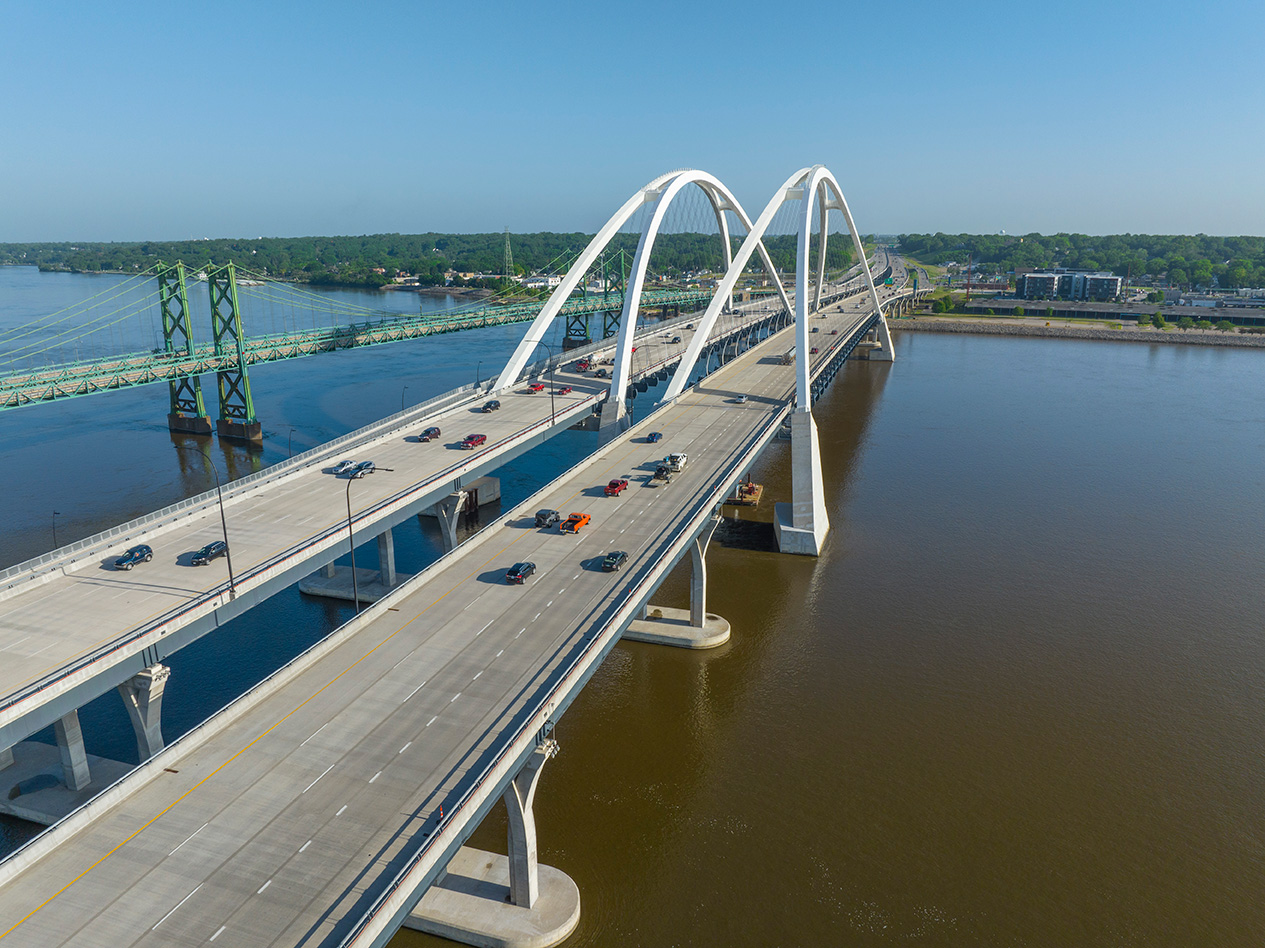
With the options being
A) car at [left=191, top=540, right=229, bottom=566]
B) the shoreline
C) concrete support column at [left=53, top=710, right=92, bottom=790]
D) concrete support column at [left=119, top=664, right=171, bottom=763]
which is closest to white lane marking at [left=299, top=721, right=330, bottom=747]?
concrete support column at [left=119, top=664, right=171, bottom=763]

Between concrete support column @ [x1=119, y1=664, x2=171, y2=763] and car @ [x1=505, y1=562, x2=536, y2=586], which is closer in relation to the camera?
concrete support column @ [x1=119, y1=664, x2=171, y2=763]

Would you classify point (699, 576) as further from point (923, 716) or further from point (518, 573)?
point (923, 716)

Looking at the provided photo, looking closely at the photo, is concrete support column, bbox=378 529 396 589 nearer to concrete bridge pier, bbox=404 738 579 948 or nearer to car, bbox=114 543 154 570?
car, bbox=114 543 154 570

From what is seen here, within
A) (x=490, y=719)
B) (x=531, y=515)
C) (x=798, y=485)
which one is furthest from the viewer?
(x=798, y=485)

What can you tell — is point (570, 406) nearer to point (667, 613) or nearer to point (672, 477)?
point (672, 477)

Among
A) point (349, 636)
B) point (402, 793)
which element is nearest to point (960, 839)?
point (402, 793)

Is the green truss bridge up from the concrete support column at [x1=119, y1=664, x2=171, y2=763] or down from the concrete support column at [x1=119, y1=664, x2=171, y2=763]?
up
